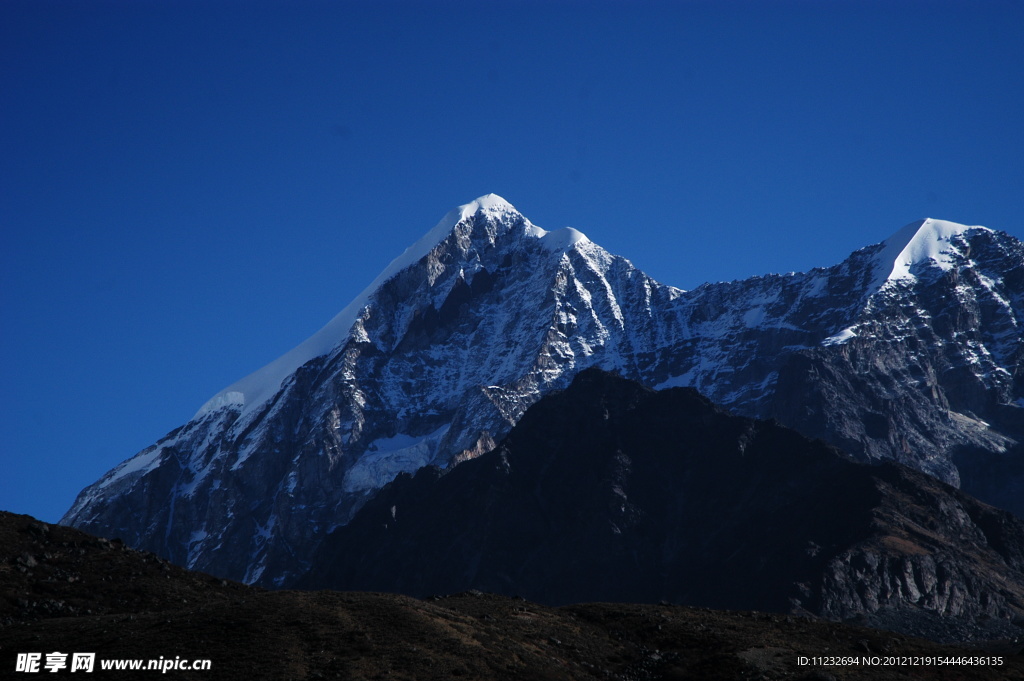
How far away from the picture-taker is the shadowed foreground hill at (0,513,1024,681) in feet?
366

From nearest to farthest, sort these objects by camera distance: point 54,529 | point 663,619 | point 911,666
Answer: point 911,666, point 663,619, point 54,529

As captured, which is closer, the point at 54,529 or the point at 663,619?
the point at 663,619

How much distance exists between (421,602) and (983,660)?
57.0 meters

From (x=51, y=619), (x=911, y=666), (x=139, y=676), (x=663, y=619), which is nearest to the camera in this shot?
(x=139, y=676)

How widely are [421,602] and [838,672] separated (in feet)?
135

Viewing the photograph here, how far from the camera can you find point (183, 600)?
140000 mm

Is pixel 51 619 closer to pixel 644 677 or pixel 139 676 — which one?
pixel 139 676

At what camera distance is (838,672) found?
12438cm

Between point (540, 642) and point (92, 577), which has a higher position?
point (92, 577)

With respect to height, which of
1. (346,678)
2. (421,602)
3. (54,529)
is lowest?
(346,678)

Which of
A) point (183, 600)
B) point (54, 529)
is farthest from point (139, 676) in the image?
point (54, 529)

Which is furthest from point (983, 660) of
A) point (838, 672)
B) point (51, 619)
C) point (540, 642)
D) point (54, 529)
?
point (54, 529)

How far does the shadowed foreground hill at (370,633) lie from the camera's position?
112 meters

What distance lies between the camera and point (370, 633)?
392 ft
